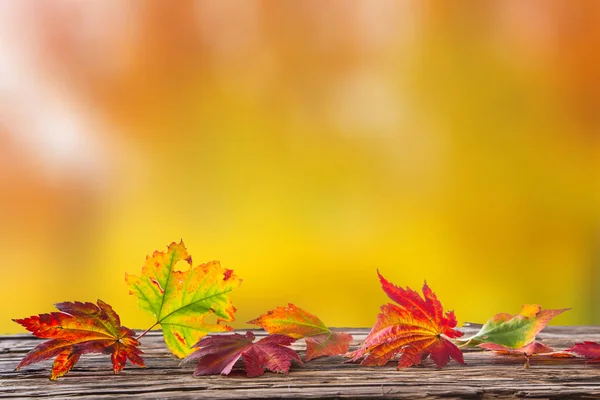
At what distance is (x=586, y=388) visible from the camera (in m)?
0.54

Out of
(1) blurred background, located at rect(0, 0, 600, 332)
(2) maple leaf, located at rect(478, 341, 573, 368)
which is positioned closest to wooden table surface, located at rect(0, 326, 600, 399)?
(2) maple leaf, located at rect(478, 341, 573, 368)

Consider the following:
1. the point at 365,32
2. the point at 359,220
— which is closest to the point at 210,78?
the point at 365,32

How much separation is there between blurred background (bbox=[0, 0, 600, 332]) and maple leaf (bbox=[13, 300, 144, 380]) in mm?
1931

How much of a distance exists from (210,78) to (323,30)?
2.10 ft

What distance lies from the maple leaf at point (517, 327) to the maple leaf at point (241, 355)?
240 mm

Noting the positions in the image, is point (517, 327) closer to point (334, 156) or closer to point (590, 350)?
point (590, 350)

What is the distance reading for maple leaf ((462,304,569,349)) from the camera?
651mm

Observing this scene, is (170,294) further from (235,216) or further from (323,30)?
(323,30)

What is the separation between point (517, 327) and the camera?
67 centimetres

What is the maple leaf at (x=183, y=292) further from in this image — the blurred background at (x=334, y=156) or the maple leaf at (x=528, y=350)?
the blurred background at (x=334, y=156)

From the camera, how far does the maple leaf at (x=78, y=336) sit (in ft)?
1.88

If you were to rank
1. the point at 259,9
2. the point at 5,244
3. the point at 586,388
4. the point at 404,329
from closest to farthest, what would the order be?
the point at 586,388
the point at 404,329
the point at 5,244
the point at 259,9

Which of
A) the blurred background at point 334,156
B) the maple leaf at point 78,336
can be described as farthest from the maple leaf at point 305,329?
the blurred background at point 334,156

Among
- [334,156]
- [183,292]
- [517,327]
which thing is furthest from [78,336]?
[334,156]
